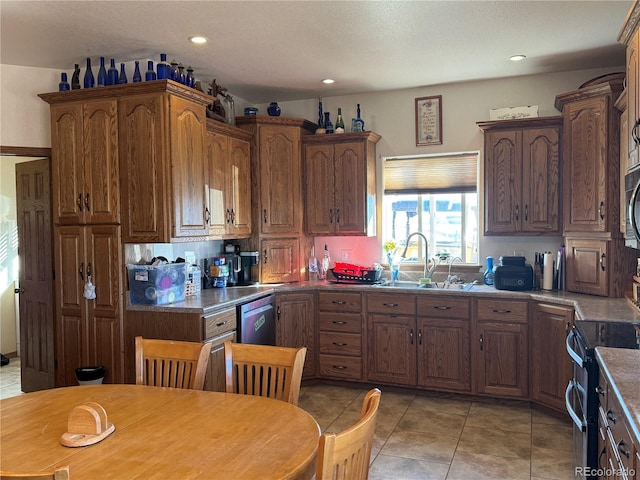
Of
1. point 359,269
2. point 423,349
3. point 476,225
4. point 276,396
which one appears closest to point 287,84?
point 359,269

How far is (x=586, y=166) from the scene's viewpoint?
3.74 metres

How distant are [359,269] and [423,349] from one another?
930 millimetres

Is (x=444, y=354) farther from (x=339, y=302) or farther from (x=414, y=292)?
(x=339, y=302)

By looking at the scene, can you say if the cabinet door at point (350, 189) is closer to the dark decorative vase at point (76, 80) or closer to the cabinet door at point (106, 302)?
the cabinet door at point (106, 302)

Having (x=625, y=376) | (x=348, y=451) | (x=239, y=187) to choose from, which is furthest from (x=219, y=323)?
(x=625, y=376)

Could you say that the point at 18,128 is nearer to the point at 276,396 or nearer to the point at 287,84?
the point at 287,84

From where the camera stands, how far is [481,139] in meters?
4.60

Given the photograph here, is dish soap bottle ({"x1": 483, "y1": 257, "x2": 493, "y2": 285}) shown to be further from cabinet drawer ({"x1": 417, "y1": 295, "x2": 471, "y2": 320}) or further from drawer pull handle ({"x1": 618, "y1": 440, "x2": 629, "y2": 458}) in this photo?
drawer pull handle ({"x1": 618, "y1": 440, "x2": 629, "y2": 458})

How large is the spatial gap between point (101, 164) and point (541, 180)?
3.39 m

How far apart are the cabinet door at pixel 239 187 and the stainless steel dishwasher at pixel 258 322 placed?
676mm

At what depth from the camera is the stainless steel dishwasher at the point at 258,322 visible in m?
3.86

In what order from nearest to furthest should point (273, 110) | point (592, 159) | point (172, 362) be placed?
point (172, 362) → point (592, 159) → point (273, 110)

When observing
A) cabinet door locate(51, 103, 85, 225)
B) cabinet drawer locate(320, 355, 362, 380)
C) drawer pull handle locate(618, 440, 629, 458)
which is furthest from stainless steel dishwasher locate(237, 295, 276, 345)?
drawer pull handle locate(618, 440, 629, 458)

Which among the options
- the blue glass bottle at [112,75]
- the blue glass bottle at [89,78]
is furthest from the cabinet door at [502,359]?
the blue glass bottle at [89,78]
